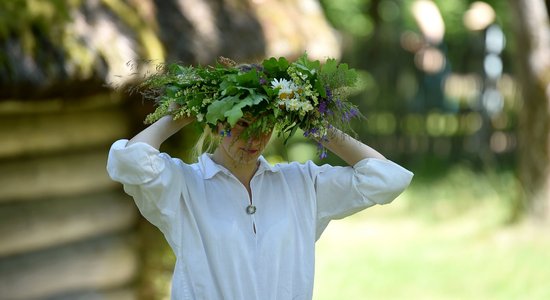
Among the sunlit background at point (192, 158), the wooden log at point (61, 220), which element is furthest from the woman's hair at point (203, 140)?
the wooden log at point (61, 220)

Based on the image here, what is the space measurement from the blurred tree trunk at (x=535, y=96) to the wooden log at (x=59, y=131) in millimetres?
5139

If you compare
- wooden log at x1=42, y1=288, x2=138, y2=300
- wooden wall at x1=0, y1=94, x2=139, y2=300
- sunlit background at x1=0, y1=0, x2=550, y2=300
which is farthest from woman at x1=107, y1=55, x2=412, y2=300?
wooden log at x1=42, y1=288, x2=138, y2=300

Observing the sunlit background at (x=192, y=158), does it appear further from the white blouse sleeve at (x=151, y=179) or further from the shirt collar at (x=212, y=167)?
the white blouse sleeve at (x=151, y=179)

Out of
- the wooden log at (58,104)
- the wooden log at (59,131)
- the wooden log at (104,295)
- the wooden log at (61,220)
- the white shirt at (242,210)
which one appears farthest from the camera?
the wooden log at (104,295)

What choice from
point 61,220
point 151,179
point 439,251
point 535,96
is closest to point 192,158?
point 151,179

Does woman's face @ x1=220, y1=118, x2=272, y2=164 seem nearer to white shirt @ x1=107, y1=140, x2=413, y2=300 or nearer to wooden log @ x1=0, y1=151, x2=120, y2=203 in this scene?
white shirt @ x1=107, y1=140, x2=413, y2=300

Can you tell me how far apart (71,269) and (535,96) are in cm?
573

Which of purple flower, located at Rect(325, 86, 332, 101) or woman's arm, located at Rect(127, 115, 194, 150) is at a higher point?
purple flower, located at Rect(325, 86, 332, 101)

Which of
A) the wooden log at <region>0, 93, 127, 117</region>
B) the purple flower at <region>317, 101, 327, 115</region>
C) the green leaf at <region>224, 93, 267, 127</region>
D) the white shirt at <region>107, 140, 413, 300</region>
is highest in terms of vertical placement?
the wooden log at <region>0, 93, 127, 117</region>

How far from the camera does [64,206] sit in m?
6.49

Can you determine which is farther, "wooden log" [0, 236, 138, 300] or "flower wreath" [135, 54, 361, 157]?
"wooden log" [0, 236, 138, 300]

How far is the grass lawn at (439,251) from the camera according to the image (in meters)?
9.13

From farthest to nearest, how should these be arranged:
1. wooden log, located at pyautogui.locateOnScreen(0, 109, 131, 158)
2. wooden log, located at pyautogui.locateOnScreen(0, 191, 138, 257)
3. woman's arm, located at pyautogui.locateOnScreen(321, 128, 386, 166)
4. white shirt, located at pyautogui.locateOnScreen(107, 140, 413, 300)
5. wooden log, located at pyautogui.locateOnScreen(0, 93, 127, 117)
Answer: wooden log, located at pyautogui.locateOnScreen(0, 191, 138, 257) < wooden log, located at pyautogui.locateOnScreen(0, 109, 131, 158) < wooden log, located at pyautogui.locateOnScreen(0, 93, 127, 117) < woman's arm, located at pyautogui.locateOnScreen(321, 128, 386, 166) < white shirt, located at pyautogui.locateOnScreen(107, 140, 413, 300)

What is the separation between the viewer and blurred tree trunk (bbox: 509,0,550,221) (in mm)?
10594
